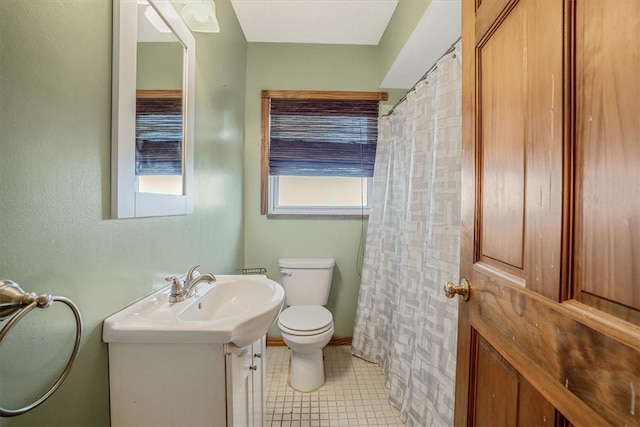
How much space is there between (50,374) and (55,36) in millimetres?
739

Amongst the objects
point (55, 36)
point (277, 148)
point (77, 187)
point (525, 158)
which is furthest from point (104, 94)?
point (277, 148)

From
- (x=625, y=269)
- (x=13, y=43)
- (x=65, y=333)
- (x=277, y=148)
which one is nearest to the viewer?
(x=625, y=269)

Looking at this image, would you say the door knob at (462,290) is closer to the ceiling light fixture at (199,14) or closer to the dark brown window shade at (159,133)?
the dark brown window shade at (159,133)

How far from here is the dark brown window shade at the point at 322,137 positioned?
229cm

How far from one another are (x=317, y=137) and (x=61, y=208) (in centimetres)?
188

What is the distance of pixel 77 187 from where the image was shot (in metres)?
0.67

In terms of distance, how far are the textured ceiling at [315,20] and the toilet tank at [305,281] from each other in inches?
69.7

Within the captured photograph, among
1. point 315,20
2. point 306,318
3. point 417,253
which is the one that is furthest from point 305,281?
point 315,20

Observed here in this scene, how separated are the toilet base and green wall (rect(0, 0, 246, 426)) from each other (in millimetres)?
1146

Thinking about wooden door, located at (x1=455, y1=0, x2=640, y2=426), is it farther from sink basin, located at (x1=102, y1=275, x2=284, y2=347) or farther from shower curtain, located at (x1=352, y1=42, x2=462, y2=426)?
sink basin, located at (x1=102, y1=275, x2=284, y2=347)

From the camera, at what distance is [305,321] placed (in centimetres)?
177

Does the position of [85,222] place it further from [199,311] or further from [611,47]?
[611,47]

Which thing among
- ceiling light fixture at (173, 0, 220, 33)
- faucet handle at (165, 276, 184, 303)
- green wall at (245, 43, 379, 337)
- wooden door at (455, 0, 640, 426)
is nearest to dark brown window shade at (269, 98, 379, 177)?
green wall at (245, 43, 379, 337)

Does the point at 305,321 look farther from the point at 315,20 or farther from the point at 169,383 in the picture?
the point at 315,20
